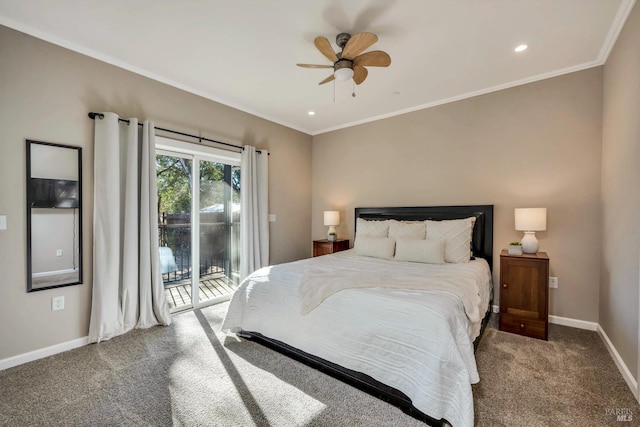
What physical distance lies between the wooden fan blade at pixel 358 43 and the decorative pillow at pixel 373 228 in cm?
216

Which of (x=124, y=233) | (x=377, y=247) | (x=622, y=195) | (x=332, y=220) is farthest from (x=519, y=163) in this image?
(x=124, y=233)

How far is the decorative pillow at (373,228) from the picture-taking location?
3.71 m

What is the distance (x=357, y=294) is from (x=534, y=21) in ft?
8.46

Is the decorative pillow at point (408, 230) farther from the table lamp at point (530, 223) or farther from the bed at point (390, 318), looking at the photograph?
the table lamp at point (530, 223)

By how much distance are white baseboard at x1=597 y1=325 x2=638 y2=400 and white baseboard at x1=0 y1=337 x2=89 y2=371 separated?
4439 mm

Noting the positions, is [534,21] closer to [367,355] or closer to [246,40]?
[246,40]

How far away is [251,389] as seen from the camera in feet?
6.36

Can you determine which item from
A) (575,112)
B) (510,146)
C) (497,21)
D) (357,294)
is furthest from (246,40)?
(575,112)

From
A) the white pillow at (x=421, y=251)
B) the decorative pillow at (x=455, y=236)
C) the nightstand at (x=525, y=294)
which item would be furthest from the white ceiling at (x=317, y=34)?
the nightstand at (x=525, y=294)

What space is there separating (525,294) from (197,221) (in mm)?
3841

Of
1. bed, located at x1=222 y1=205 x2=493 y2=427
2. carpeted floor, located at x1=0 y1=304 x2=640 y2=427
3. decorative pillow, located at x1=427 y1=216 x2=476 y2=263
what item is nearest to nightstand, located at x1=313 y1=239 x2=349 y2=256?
bed, located at x1=222 y1=205 x2=493 y2=427

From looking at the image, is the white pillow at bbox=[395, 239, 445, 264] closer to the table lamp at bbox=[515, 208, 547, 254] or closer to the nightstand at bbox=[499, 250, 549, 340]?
the nightstand at bbox=[499, 250, 549, 340]

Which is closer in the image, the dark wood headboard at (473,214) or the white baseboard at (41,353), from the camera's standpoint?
the white baseboard at (41,353)

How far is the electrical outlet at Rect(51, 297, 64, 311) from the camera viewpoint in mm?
2449
